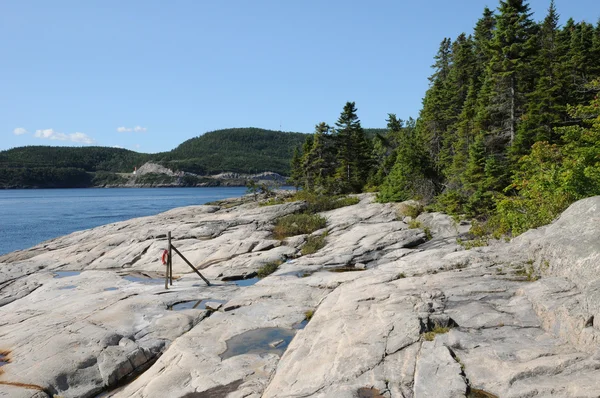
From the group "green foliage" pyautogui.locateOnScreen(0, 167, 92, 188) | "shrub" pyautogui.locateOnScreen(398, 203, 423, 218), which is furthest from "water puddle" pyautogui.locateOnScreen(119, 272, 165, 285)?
"green foliage" pyautogui.locateOnScreen(0, 167, 92, 188)

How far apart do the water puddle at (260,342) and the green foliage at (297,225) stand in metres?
17.0

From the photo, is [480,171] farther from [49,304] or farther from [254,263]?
[49,304]

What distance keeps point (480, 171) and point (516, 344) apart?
66.5ft

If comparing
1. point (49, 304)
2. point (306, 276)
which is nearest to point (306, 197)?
point (306, 276)

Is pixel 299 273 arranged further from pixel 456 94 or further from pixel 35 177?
pixel 35 177

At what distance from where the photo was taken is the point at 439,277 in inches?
551

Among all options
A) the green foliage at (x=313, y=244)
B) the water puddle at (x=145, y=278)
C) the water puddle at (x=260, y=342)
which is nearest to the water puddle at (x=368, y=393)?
the water puddle at (x=260, y=342)

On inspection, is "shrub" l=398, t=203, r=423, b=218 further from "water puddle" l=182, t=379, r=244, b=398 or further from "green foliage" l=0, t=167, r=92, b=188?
"green foliage" l=0, t=167, r=92, b=188

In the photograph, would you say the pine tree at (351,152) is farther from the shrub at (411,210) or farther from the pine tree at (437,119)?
the shrub at (411,210)

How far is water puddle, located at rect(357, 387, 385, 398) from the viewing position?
27.5 feet

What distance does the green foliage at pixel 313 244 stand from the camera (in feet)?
87.2

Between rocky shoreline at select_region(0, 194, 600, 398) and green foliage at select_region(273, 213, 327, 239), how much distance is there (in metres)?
9.94

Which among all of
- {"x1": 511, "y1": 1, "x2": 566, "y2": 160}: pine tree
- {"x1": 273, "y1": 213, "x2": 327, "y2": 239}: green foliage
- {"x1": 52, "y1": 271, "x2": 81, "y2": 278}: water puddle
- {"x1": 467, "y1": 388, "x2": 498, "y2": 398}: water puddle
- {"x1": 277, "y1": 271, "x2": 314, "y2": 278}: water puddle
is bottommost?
{"x1": 52, "y1": 271, "x2": 81, "y2": 278}: water puddle

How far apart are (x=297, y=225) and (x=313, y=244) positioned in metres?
5.68
